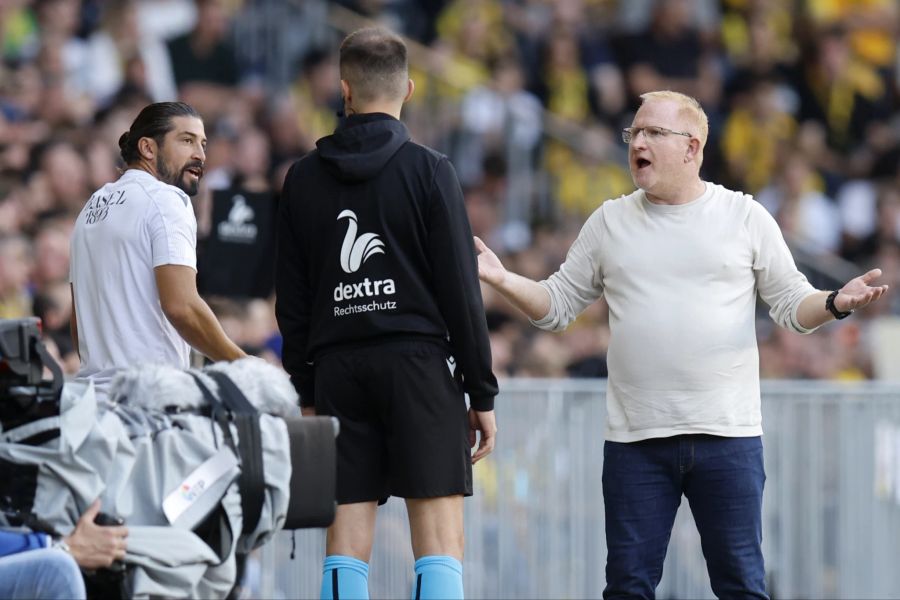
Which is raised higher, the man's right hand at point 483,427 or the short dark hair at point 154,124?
the short dark hair at point 154,124

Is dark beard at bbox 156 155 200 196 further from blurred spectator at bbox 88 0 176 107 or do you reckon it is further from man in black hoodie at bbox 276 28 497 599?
blurred spectator at bbox 88 0 176 107

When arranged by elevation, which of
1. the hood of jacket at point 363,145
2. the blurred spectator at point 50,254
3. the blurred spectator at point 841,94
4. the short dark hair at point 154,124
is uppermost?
the blurred spectator at point 841,94

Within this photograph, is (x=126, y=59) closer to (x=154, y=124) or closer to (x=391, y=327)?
(x=154, y=124)

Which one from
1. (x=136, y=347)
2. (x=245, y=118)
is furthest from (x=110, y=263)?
(x=245, y=118)

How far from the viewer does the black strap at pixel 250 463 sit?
4.27 m

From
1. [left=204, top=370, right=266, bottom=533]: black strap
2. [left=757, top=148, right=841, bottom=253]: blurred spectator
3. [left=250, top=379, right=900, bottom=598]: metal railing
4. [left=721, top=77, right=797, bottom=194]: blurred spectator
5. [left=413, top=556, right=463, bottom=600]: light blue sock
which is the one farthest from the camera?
[left=721, top=77, right=797, bottom=194]: blurred spectator

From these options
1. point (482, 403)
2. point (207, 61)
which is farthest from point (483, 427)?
point (207, 61)

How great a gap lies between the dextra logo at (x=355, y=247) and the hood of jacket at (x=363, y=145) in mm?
136

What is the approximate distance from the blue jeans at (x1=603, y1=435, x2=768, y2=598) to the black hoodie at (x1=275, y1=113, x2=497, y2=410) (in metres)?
0.63

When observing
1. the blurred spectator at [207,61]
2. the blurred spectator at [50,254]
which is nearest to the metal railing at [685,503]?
the blurred spectator at [50,254]

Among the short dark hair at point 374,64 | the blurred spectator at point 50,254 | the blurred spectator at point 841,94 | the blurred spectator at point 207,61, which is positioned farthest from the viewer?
the blurred spectator at point 841,94

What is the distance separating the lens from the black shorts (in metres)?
5.01

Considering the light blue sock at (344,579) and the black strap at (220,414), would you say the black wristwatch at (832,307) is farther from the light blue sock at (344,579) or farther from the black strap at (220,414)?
the black strap at (220,414)

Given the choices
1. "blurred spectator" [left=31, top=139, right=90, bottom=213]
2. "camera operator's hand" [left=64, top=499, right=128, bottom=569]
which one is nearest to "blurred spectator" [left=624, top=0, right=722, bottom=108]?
"blurred spectator" [left=31, top=139, right=90, bottom=213]
